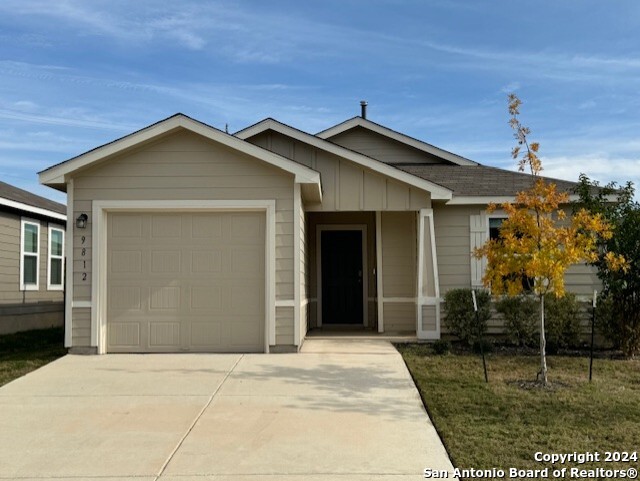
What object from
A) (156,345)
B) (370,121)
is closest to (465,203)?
(370,121)

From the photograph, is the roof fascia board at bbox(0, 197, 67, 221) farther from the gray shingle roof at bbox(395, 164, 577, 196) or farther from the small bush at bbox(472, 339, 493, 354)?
the small bush at bbox(472, 339, 493, 354)

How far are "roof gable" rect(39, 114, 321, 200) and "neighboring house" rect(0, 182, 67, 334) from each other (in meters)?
4.81

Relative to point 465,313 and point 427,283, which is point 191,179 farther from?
point 465,313

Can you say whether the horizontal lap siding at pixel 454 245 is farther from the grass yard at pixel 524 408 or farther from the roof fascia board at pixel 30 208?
the roof fascia board at pixel 30 208

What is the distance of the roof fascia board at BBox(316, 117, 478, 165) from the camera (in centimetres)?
1420

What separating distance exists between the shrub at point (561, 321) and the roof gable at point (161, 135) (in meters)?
4.52

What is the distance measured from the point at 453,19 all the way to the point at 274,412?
373 inches

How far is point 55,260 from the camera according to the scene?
16.1 metres

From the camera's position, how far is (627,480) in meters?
4.44

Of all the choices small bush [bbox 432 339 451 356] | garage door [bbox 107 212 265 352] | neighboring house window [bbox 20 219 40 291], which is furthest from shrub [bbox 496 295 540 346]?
neighboring house window [bbox 20 219 40 291]

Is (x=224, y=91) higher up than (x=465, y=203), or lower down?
higher up

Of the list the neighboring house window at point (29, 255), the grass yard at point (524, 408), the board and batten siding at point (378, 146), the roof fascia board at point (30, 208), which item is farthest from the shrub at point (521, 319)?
the neighboring house window at point (29, 255)

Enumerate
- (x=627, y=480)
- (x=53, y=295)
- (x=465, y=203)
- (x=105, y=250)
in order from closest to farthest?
(x=627, y=480) < (x=105, y=250) < (x=465, y=203) < (x=53, y=295)

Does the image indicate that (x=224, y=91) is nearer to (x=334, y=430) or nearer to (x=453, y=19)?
(x=453, y=19)
